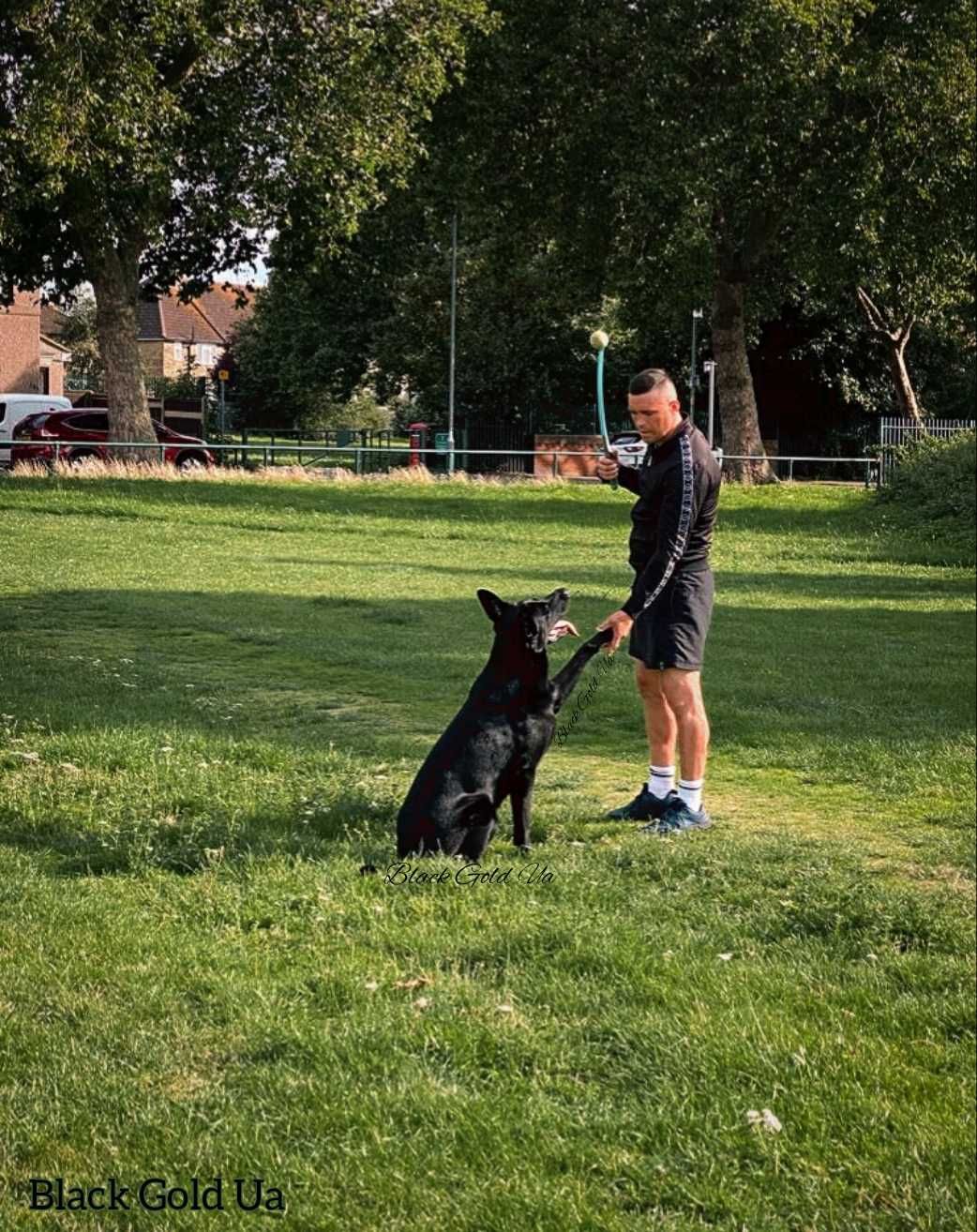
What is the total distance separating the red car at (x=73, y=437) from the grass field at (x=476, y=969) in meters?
25.1

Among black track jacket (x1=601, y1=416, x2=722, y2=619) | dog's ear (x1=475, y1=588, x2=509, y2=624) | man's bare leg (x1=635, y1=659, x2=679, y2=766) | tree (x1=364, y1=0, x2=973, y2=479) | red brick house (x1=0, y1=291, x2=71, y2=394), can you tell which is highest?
tree (x1=364, y1=0, x2=973, y2=479)

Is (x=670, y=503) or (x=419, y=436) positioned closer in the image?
(x=670, y=503)

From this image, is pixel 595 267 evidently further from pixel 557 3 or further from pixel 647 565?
pixel 647 565

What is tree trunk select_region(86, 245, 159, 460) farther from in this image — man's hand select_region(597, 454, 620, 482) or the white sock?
man's hand select_region(597, 454, 620, 482)

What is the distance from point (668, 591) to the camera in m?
7.53

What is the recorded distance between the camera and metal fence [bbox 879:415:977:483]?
37.0 m

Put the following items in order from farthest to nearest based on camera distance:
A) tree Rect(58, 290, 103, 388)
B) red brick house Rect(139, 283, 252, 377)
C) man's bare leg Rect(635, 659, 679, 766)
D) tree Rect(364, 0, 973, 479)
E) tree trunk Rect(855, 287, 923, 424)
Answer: red brick house Rect(139, 283, 252, 377) < tree Rect(58, 290, 103, 388) < tree trunk Rect(855, 287, 923, 424) < tree Rect(364, 0, 973, 479) < man's bare leg Rect(635, 659, 679, 766)

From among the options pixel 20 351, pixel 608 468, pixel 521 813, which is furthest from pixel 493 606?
pixel 20 351

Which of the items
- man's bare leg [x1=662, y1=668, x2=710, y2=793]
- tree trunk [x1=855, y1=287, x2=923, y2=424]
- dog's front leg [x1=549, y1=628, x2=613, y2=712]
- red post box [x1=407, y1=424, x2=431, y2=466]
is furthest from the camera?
red post box [x1=407, y1=424, x2=431, y2=466]

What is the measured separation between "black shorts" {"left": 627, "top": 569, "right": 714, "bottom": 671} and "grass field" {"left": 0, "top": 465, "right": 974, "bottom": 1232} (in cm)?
83

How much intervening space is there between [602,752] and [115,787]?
3.17m

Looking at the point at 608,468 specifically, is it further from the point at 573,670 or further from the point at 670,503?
the point at 573,670

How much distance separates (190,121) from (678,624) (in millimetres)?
26513

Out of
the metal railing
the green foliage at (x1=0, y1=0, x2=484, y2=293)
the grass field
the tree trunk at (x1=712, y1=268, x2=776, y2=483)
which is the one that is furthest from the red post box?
the grass field
